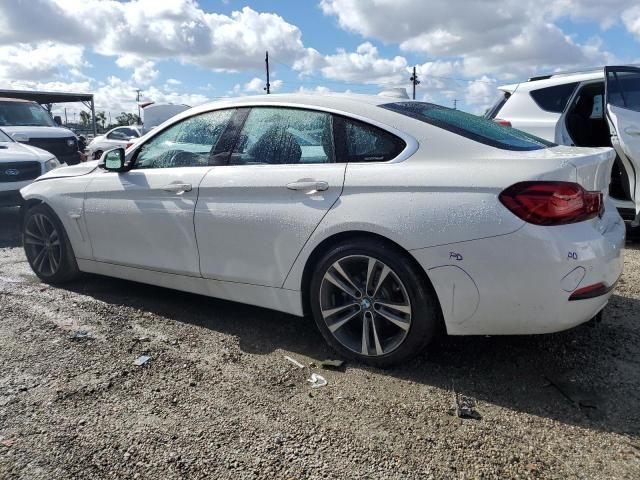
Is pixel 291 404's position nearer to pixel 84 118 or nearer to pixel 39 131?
pixel 39 131

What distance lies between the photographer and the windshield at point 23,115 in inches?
446

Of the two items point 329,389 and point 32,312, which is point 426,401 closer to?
point 329,389

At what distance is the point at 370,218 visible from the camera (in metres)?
2.89

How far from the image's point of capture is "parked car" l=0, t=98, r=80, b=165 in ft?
36.7

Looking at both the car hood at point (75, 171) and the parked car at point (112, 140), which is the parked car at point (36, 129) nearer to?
the parked car at point (112, 140)

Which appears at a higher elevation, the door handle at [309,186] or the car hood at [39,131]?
the car hood at [39,131]

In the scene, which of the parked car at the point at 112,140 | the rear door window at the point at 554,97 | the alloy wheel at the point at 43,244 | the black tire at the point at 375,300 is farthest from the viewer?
the parked car at the point at 112,140

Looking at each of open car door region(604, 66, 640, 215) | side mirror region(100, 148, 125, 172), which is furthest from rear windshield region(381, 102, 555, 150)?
open car door region(604, 66, 640, 215)

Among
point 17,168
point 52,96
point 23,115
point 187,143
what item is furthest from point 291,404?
point 52,96

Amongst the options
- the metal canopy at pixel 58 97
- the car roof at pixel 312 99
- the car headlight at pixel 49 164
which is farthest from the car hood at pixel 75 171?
the metal canopy at pixel 58 97

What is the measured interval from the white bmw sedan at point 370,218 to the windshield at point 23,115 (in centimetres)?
894

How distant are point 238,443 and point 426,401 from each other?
97cm

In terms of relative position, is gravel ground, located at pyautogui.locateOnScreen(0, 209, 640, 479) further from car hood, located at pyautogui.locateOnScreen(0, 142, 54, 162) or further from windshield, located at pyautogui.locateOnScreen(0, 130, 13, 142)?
windshield, located at pyautogui.locateOnScreen(0, 130, 13, 142)

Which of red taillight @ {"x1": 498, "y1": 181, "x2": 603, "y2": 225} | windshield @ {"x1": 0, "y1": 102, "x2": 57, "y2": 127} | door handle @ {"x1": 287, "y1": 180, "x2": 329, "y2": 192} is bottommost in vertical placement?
red taillight @ {"x1": 498, "y1": 181, "x2": 603, "y2": 225}
